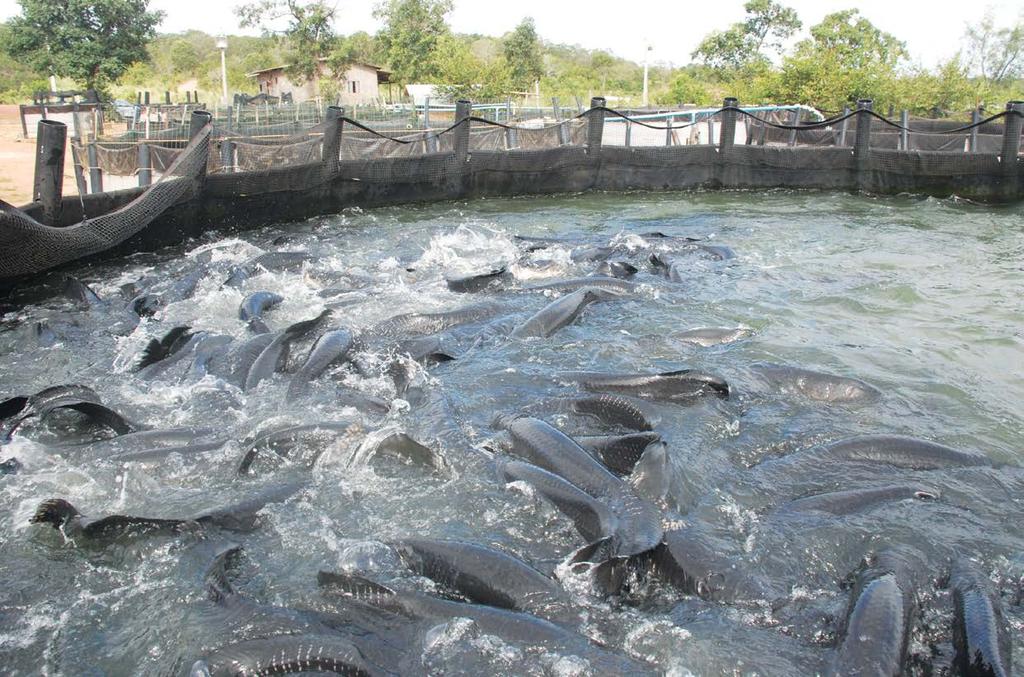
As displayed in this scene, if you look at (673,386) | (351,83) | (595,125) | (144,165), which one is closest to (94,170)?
(144,165)

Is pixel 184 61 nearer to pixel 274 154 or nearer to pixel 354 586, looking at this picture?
pixel 274 154

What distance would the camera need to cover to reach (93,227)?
8719 mm

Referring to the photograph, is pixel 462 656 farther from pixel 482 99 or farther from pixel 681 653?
pixel 482 99

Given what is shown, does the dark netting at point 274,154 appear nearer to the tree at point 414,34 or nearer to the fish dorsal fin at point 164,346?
the fish dorsal fin at point 164,346

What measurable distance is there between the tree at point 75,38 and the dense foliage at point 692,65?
17 centimetres

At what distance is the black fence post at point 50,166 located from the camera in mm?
8273

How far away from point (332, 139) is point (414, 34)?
38184 mm

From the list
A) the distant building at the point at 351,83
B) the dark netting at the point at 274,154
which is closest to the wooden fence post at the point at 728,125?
the dark netting at the point at 274,154

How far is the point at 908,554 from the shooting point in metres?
3.90

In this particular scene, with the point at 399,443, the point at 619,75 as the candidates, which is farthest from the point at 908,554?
the point at 619,75

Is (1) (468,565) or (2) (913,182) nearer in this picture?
(1) (468,565)

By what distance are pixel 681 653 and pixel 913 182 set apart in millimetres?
14101

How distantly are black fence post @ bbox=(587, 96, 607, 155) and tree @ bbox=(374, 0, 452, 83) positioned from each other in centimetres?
3157

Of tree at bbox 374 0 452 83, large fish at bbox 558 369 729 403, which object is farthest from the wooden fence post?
tree at bbox 374 0 452 83
